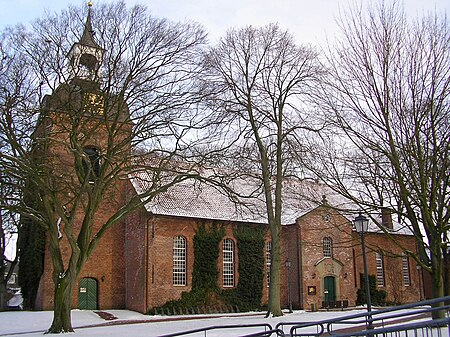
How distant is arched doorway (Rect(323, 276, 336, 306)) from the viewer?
36656 millimetres

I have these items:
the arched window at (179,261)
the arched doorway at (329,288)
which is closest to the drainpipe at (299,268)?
the arched doorway at (329,288)

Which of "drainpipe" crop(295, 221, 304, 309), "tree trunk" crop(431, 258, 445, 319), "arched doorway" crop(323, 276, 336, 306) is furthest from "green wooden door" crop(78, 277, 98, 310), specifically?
"tree trunk" crop(431, 258, 445, 319)

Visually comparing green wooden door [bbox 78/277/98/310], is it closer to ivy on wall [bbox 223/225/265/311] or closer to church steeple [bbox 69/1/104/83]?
ivy on wall [bbox 223/225/265/311]

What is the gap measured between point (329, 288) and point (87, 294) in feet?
55.2

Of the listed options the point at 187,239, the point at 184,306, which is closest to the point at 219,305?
the point at 184,306

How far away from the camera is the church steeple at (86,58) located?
63.2 feet

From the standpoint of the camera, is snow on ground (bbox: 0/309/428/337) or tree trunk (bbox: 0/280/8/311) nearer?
snow on ground (bbox: 0/309/428/337)

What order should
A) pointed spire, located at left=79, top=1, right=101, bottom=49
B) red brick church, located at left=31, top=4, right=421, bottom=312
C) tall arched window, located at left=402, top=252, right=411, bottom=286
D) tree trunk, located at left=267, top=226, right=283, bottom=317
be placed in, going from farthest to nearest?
tall arched window, located at left=402, top=252, right=411, bottom=286 < red brick church, located at left=31, top=4, right=421, bottom=312 < tree trunk, located at left=267, top=226, right=283, bottom=317 < pointed spire, located at left=79, top=1, right=101, bottom=49

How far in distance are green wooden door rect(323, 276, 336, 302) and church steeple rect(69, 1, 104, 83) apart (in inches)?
948

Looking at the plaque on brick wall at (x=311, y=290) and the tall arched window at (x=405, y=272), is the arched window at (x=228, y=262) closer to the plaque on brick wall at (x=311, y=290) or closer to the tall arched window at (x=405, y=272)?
the plaque on brick wall at (x=311, y=290)

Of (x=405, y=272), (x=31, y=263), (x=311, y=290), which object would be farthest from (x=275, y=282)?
(x=405, y=272)

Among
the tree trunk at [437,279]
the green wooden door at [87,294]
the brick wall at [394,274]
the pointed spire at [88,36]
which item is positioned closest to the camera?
the tree trunk at [437,279]

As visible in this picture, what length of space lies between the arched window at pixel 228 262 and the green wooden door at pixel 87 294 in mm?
8290

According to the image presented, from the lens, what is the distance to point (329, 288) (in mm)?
37062
